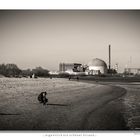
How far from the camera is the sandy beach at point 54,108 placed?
155 inches

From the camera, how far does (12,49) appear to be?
440 centimetres

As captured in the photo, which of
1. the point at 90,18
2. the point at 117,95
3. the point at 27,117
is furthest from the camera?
the point at 117,95

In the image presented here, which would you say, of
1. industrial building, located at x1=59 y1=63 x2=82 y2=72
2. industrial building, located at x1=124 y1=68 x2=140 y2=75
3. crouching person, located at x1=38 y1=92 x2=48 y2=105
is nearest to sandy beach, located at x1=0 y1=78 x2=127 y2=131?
crouching person, located at x1=38 y1=92 x2=48 y2=105

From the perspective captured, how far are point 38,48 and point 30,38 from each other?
0.83ft

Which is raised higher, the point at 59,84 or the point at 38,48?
the point at 38,48

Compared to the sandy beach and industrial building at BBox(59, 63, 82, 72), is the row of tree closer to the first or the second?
the sandy beach

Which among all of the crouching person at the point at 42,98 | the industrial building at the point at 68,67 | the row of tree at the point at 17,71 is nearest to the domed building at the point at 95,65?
the industrial building at the point at 68,67

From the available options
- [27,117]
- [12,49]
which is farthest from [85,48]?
[27,117]

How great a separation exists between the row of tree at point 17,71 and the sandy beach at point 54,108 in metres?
0.11

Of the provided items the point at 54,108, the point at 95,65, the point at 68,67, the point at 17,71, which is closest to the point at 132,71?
the point at 95,65

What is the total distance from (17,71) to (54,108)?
0.99m

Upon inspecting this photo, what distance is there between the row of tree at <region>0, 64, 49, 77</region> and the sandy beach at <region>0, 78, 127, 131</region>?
0.35 ft

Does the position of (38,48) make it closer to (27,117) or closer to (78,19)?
(78,19)

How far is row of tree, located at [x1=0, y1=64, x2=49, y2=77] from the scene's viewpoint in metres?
4.24
